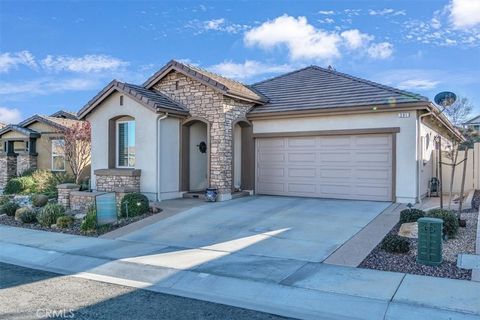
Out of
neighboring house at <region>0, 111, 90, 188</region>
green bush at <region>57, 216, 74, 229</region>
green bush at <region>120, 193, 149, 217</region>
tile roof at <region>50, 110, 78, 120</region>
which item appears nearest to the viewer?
green bush at <region>57, 216, 74, 229</region>

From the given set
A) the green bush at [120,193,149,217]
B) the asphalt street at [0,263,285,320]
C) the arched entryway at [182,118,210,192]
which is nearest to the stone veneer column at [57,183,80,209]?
the green bush at [120,193,149,217]

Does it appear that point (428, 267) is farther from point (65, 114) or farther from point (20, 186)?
point (65, 114)

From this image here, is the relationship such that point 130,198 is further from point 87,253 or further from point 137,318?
point 137,318

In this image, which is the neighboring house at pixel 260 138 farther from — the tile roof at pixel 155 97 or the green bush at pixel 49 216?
the green bush at pixel 49 216

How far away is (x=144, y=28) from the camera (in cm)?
1525

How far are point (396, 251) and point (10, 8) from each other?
38.8 ft

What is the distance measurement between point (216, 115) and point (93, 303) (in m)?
9.53

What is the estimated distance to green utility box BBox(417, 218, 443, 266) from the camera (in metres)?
6.99

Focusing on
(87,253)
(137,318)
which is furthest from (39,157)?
(137,318)

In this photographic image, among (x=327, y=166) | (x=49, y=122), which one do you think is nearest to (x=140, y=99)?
(x=327, y=166)

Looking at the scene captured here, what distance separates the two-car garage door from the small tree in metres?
9.16

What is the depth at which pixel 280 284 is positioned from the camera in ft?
20.5

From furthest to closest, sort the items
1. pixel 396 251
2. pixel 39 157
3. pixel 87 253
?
1. pixel 39 157
2. pixel 87 253
3. pixel 396 251

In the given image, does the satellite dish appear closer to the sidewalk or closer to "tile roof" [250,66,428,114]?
"tile roof" [250,66,428,114]
